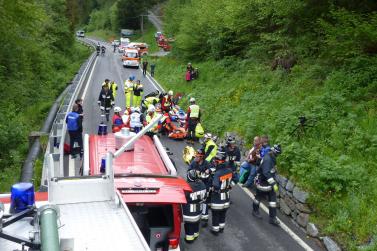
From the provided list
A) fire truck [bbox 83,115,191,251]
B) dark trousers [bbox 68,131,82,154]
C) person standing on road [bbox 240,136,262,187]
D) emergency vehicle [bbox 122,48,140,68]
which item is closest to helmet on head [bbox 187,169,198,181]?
fire truck [bbox 83,115,191,251]

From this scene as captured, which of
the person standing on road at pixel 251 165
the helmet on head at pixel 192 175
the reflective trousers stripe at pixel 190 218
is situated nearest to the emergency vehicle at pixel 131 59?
the person standing on road at pixel 251 165

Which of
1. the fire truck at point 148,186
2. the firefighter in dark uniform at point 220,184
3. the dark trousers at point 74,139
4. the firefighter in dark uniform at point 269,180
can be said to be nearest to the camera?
the fire truck at point 148,186

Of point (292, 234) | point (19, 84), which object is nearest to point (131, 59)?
point (19, 84)

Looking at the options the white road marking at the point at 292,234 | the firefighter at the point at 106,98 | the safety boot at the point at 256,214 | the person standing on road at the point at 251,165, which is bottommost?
the white road marking at the point at 292,234

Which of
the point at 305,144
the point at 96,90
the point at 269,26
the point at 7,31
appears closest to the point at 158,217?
the point at 305,144

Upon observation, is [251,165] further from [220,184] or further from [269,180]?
[220,184]

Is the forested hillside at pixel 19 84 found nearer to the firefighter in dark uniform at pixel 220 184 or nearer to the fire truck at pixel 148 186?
the fire truck at pixel 148 186

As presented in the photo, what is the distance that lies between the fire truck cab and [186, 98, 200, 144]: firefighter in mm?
7099

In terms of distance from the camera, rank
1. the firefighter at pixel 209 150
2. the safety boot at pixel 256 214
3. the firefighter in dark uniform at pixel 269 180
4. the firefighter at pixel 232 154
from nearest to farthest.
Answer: the firefighter at pixel 209 150 < the firefighter in dark uniform at pixel 269 180 < the safety boot at pixel 256 214 < the firefighter at pixel 232 154

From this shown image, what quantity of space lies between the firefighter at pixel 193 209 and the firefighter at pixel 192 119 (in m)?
7.57

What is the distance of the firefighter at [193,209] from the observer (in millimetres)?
9031

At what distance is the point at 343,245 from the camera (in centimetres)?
913

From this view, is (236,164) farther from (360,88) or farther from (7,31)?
(7,31)

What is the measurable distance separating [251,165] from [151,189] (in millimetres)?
5495
